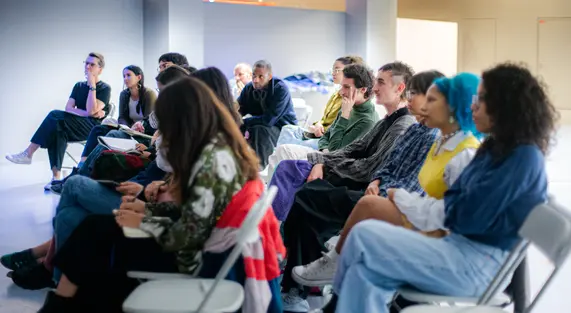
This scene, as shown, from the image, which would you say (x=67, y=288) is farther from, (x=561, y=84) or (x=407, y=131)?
(x=561, y=84)

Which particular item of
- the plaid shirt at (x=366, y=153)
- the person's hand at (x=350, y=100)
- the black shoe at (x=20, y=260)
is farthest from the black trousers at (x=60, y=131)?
the plaid shirt at (x=366, y=153)

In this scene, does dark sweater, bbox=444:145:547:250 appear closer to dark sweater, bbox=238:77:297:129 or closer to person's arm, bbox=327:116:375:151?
person's arm, bbox=327:116:375:151

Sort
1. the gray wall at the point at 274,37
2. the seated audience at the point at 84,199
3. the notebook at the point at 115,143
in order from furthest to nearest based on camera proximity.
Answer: the gray wall at the point at 274,37
the notebook at the point at 115,143
the seated audience at the point at 84,199

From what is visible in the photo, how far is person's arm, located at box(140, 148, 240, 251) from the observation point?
2.38 m

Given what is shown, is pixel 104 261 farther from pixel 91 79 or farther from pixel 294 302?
pixel 91 79

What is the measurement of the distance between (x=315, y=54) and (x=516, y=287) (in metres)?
8.71

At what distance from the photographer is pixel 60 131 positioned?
23.5 ft

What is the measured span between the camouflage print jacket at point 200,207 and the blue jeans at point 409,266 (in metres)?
0.46

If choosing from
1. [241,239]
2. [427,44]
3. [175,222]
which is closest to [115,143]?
[175,222]

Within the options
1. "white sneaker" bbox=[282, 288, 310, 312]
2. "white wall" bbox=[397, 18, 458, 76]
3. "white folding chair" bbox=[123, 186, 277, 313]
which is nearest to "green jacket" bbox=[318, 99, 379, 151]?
"white sneaker" bbox=[282, 288, 310, 312]

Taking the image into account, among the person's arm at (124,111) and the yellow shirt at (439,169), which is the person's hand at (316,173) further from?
the person's arm at (124,111)

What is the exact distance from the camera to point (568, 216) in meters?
2.11

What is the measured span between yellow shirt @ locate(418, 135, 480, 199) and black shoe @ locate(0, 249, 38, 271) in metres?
2.00

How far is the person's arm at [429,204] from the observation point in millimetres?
2570
